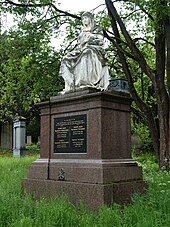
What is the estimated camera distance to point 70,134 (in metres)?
7.41

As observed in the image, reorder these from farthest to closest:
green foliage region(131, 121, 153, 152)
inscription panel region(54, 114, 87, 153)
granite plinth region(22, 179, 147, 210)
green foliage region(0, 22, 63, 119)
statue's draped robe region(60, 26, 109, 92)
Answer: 1. green foliage region(131, 121, 153, 152)
2. green foliage region(0, 22, 63, 119)
3. statue's draped robe region(60, 26, 109, 92)
4. inscription panel region(54, 114, 87, 153)
5. granite plinth region(22, 179, 147, 210)

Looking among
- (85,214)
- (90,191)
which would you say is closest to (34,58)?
(90,191)

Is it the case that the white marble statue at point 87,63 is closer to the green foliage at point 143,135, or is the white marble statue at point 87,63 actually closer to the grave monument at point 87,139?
the grave monument at point 87,139

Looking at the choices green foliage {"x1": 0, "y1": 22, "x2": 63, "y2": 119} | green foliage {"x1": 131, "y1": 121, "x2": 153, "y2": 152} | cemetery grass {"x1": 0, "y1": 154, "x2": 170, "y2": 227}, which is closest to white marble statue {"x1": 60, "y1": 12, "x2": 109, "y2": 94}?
cemetery grass {"x1": 0, "y1": 154, "x2": 170, "y2": 227}

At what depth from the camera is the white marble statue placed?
754 cm

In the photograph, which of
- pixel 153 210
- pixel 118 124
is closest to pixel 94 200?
pixel 153 210

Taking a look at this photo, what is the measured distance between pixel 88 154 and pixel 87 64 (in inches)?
79.0

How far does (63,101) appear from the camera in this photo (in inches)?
298

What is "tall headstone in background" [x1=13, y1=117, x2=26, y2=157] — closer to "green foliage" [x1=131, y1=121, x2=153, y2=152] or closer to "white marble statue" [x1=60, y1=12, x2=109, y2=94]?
"green foliage" [x1=131, y1=121, x2=153, y2=152]

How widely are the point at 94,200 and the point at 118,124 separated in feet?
5.57

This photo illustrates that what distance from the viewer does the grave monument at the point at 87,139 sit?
21.4 feet

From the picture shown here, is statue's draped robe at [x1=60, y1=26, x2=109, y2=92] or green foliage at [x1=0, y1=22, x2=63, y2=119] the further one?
green foliage at [x1=0, y1=22, x2=63, y2=119]

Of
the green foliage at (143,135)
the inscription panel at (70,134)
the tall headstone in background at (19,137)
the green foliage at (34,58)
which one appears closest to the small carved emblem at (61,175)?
the inscription panel at (70,134)

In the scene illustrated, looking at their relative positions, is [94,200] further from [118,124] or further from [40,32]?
[40,32]
